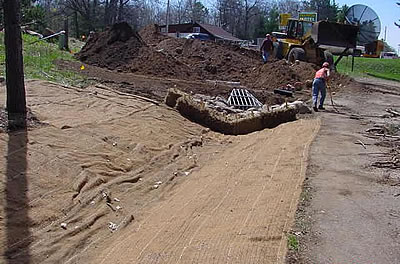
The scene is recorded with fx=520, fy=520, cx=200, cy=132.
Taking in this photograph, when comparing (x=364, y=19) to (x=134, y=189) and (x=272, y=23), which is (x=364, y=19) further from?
(x=272, y=23)

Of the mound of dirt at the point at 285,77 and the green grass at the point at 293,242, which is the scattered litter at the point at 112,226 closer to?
the green grass at the point at 293,242

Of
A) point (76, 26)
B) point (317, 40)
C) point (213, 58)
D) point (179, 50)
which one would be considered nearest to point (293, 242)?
point (317, 40)

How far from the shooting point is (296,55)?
28.6 metres

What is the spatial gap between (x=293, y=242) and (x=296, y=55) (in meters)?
24.1

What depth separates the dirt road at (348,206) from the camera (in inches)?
213

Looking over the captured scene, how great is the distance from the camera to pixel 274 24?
275 feet

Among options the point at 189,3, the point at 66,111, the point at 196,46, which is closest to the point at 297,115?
the point at 66,111

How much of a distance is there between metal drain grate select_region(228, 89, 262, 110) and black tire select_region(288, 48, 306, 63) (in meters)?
9.26

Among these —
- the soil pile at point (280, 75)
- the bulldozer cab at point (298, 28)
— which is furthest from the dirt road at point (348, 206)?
the bulldozer cab at point (298, 28)

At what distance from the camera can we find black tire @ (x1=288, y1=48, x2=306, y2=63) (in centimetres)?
2855

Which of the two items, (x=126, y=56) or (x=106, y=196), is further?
(x=126, y=56)

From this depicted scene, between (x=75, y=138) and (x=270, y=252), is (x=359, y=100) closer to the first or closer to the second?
(x=75, y=138)

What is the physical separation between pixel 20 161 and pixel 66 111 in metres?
3.93

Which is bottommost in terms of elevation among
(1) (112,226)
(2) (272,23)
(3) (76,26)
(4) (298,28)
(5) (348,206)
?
(1) (112,226)
